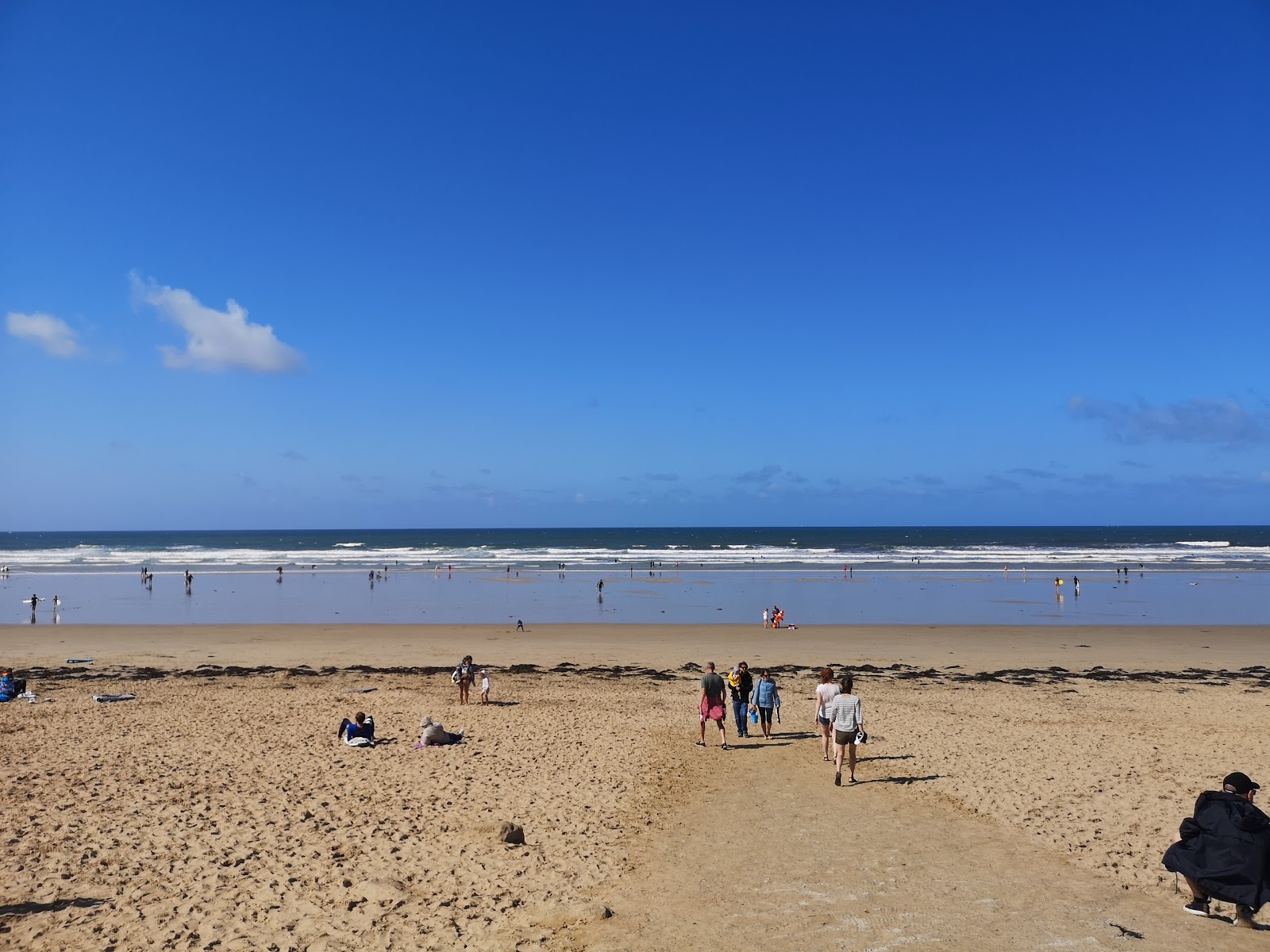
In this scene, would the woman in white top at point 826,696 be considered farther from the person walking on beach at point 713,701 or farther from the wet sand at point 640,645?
the wet sand at point 640,645

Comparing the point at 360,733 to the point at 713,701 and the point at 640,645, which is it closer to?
the point at 713,701

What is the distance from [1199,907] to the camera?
7051 mm

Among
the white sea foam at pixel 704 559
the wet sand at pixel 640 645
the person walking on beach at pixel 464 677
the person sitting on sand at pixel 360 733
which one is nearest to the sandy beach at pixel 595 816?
the person walking on beach at pixel 464 677

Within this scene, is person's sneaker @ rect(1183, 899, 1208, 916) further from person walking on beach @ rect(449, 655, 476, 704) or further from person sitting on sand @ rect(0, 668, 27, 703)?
person sitting on sand @ rect(0, 668, 27, 703)

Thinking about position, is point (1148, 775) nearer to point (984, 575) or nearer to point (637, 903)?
point (637, 903)

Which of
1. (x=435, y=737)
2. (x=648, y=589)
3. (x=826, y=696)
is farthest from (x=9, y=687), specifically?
(x=648, y=589)

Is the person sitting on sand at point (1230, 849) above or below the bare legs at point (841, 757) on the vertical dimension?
above

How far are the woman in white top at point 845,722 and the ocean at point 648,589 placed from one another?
74.1 ft

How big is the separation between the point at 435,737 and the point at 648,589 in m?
36.6

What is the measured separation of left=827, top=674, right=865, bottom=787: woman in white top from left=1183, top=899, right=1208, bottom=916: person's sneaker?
4.78m

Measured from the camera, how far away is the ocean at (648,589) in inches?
1443

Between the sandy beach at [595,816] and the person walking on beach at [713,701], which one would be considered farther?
the person walking on beach at [713,701]

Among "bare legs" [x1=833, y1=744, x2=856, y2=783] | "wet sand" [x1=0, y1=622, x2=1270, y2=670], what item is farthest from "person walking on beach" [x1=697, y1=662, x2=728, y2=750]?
"wet sand" [x1=0, y1=622, x2=1270, y2=670]

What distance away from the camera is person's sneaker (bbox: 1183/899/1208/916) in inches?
277
